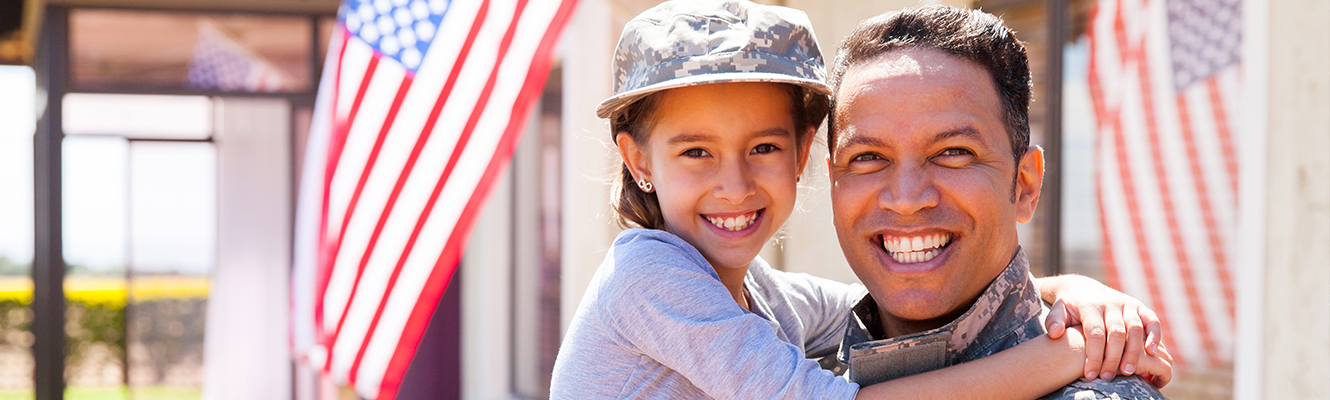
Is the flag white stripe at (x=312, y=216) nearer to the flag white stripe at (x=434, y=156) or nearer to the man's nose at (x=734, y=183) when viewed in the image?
the flag white stripe at (x=434, y=156)

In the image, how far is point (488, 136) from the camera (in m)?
4.06

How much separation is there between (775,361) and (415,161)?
8.80ft

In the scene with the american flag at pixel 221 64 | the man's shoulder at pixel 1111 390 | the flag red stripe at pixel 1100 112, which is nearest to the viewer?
the man's shoulder at pixel 1111 390

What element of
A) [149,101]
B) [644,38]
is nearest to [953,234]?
[644,38]

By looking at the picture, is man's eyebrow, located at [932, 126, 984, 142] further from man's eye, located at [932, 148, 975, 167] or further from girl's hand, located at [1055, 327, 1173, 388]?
girl's hand, located at [1055, 327, 1173, 388]

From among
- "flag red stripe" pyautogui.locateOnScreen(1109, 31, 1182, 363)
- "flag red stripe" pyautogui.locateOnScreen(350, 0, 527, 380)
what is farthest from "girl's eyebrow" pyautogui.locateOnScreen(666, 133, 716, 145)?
"flag red stripe" pyautogui.locateOnScreen(1109, 31, 1182, 363)

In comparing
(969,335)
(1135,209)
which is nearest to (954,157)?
(969,335)

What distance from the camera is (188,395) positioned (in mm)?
12016

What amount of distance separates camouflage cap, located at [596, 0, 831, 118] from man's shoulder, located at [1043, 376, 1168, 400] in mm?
698

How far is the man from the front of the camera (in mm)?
1640

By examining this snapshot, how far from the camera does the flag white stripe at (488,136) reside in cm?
405

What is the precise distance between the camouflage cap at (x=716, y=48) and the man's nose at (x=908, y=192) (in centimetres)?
36

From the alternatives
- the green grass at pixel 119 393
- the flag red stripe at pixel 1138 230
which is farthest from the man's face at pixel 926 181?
the green grass at pixel 119 393

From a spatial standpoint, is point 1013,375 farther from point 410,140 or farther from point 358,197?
point 358,197
